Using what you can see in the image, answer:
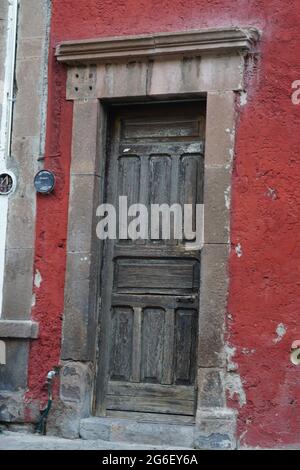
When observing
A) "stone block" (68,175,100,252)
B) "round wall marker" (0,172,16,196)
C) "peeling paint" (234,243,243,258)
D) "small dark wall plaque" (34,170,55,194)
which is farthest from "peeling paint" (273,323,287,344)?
"round wall marker" (0,172,16,196)

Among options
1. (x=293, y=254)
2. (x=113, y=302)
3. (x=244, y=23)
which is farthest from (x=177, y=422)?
(x=244, y=23)

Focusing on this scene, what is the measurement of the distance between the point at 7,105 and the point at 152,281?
1977mm

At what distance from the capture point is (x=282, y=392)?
6.94 meters

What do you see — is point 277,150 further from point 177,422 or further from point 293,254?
point 177,422

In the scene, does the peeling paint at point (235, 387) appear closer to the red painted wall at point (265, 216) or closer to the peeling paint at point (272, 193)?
the red painted wall at point (265, 216)

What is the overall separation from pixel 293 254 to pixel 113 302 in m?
1.60

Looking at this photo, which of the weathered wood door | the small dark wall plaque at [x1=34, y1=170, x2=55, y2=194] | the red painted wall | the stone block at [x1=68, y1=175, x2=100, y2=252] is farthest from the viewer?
the small dark wall plaque at [x1=34, y1=170, x2=55, y2=194]

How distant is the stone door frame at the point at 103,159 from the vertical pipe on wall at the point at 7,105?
519 millimetres

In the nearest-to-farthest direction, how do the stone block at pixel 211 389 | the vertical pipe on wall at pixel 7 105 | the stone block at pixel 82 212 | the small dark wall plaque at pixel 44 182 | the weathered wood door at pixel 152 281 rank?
the stone block at pixel 211 389 → the weathered wood door at pixel 152 281 → the stone block at pixel 82 212 → the small dark wall plaque at pixel 44 182 → the vertical pipe on wall at pixel 7 105

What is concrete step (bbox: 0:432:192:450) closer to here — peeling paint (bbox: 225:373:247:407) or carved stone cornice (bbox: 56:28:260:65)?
peeling paint (bbox: 225:373:247:407)

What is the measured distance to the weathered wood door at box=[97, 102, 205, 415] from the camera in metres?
7.50

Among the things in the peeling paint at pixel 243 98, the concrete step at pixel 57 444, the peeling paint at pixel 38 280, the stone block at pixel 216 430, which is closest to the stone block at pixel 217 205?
the peeling paint at pixel 243 98

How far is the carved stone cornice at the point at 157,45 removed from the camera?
7.23 metres

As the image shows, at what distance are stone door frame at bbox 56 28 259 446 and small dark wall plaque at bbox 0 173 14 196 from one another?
570mm
